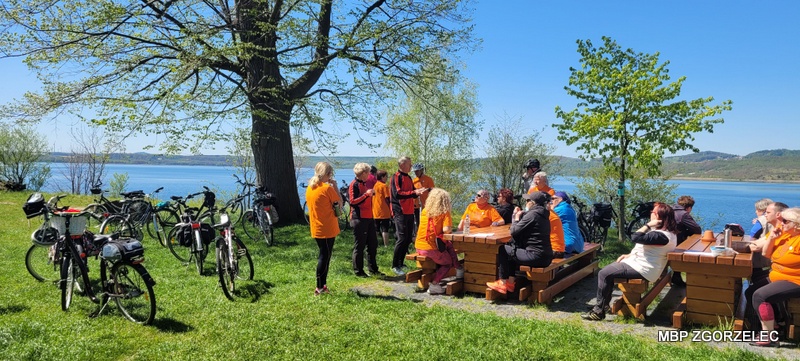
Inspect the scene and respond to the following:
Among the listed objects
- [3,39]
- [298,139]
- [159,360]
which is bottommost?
[159,360]

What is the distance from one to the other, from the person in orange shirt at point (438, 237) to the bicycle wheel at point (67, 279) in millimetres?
3933

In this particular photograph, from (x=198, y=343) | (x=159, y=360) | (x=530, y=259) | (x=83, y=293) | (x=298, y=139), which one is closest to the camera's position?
(x=159, y=360)

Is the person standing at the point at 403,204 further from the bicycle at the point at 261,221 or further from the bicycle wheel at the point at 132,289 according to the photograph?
the bicycle wheel at the point at 132,289

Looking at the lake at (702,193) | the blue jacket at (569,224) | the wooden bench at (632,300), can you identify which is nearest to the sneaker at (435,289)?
the blue jacket at (569,224)

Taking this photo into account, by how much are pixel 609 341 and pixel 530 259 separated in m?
1.34

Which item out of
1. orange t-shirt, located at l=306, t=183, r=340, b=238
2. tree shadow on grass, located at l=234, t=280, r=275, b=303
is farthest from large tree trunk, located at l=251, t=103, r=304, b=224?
orange t-shirt, located at l=306, t=183, r=340, b=238

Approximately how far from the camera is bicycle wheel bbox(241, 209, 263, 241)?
33.9 ft

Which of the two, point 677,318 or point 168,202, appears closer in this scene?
point 677,318

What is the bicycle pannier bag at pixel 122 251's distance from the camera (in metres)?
4.85

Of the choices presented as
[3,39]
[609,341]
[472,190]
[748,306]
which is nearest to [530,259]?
[609,341]

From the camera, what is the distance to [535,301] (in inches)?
221

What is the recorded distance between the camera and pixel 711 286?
15.4 feet

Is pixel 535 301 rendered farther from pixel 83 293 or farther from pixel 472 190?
pixel 472 190

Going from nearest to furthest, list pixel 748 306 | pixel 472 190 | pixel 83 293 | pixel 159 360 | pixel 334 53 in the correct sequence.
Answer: pixel 159 360, pixel 748 306, pixel 83 293, pixel 334 53, pixel 472 190
